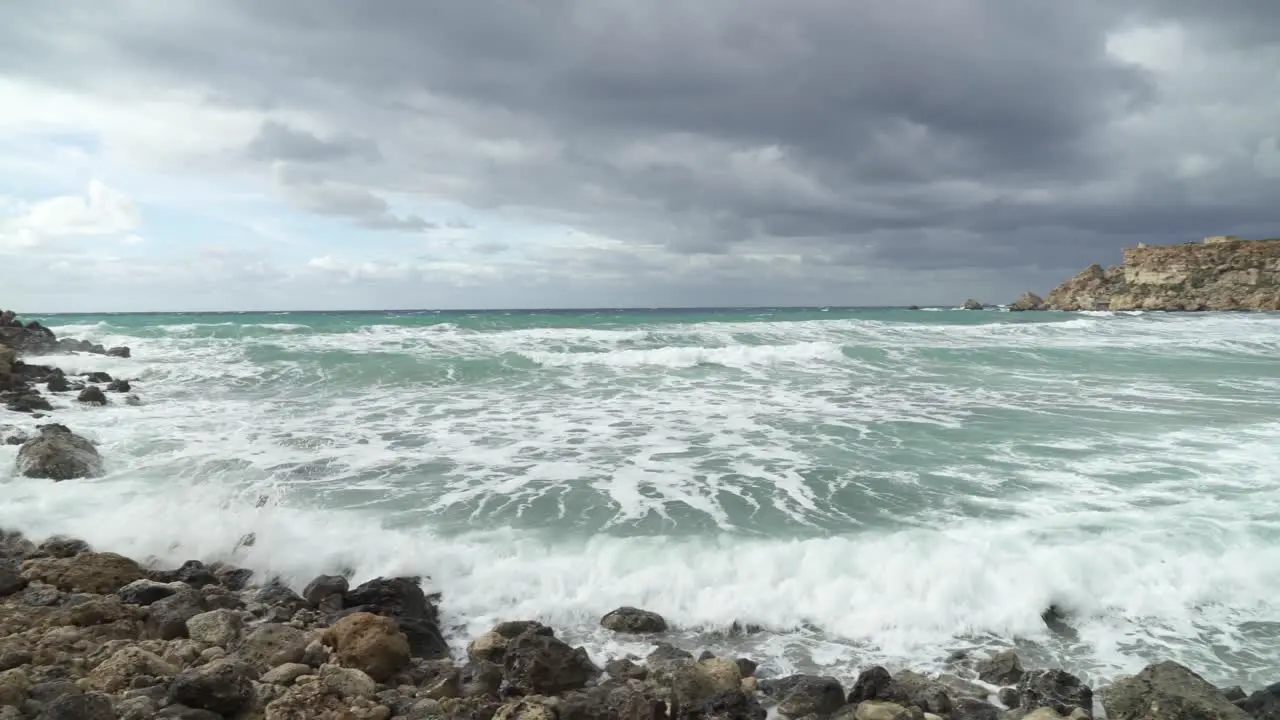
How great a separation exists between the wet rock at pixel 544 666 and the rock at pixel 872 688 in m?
1.55

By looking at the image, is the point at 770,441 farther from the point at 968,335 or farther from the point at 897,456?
the point at 968,335

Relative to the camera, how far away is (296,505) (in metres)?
7.30

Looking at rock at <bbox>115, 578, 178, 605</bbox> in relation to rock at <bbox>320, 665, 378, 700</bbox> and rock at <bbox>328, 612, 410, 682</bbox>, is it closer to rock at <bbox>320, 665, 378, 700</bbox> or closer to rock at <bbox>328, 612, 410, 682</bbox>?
rock at <bbox>328, 612, 410, 682</bbox>

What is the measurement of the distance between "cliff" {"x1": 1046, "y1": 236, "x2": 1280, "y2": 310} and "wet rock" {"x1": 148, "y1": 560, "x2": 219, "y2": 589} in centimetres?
7668

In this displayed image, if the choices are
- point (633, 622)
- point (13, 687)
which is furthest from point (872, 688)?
point (13, 687)

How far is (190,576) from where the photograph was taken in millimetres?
5695

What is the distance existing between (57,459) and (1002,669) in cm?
993

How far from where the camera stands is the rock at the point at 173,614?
4.66 metres

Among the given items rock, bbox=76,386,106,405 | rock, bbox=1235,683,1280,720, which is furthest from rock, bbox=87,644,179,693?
rock, bbox=76,386,106,405

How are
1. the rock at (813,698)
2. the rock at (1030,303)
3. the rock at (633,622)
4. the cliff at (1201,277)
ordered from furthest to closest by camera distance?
the rock at (1030,303), the cliff at (1201,277), the rock at (633,622), the rock at (813,698)

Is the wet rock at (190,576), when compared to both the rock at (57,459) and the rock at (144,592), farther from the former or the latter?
the rock at (57,459)

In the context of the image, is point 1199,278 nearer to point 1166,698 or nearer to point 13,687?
point 1166,698

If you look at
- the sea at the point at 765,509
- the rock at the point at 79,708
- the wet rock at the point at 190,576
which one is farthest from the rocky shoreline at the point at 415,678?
the wet rock at the point at 190,576

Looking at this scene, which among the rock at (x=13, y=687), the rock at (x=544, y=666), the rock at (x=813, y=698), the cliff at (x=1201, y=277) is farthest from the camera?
the cliff at (x=1201, y=277)
